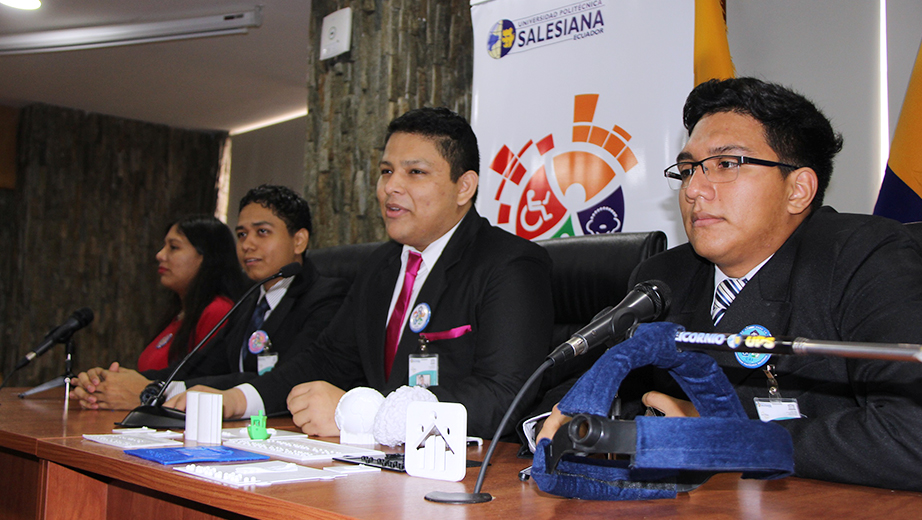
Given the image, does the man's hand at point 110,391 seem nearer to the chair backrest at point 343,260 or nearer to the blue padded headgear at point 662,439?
the chair backrest at point 343,260

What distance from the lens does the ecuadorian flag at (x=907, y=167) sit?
2057 mm

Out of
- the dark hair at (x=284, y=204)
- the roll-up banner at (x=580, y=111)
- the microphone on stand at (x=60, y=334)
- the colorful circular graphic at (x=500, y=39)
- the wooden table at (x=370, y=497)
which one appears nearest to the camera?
the wooden table at (x=370, y=497)

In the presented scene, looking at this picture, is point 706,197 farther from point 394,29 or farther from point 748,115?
point 394,29

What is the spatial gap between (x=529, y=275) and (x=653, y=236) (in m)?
0.32

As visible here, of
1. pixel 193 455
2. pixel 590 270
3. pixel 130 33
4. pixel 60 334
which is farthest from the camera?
pixel 130 33

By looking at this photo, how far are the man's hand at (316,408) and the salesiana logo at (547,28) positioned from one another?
1792mm

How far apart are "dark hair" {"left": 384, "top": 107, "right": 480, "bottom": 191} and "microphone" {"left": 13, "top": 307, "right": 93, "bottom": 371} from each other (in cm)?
123

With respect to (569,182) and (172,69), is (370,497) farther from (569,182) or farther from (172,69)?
(172,69)

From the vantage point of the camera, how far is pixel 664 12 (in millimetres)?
2539

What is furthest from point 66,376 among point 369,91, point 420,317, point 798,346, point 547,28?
point 798,346

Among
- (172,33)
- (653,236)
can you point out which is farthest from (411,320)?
(172,33)

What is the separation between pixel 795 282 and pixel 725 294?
0.17 metres

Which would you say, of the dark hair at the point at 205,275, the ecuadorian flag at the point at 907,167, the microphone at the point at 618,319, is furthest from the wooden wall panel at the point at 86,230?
the microphone at the point at 618,319

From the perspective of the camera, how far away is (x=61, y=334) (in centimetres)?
232
